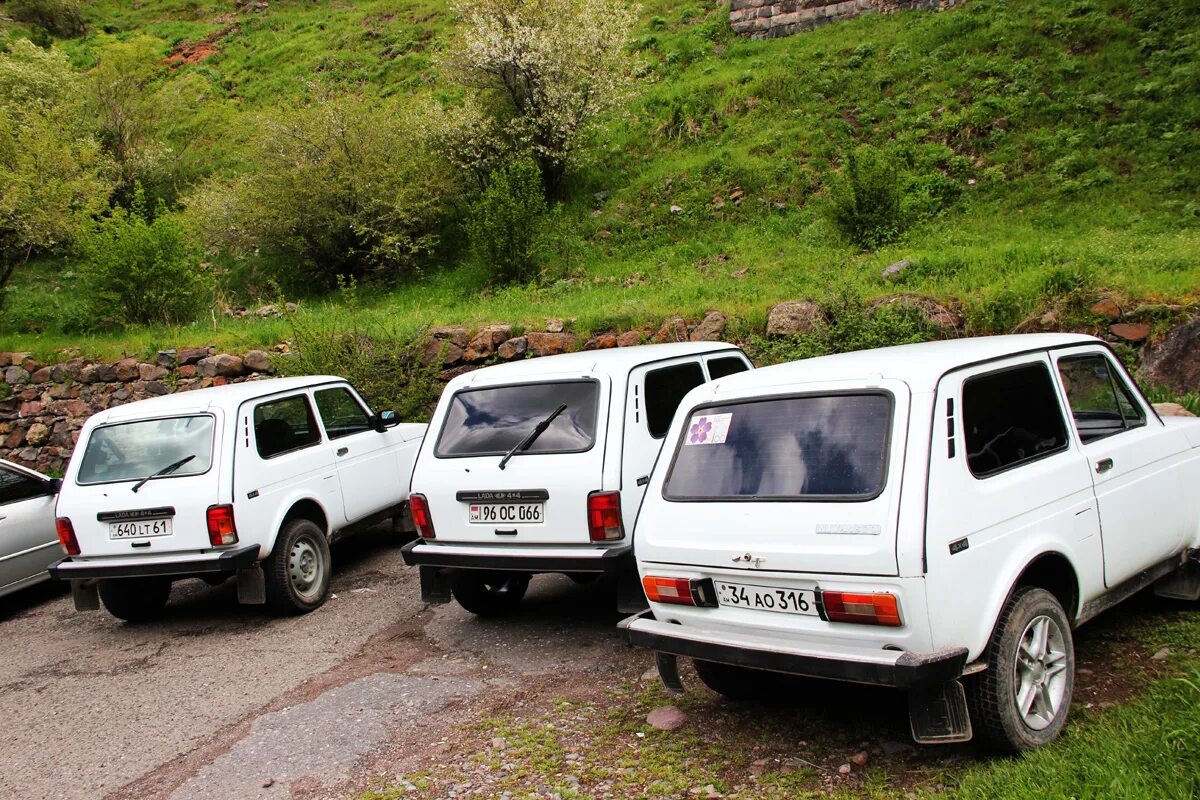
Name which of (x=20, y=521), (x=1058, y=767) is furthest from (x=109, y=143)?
(x=1058, y=767)

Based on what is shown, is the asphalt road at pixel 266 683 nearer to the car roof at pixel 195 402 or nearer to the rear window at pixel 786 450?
the rear window at pixel 786 450

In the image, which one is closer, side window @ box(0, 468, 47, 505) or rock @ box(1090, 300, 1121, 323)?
side window @ box(0, 468, 47, 505)

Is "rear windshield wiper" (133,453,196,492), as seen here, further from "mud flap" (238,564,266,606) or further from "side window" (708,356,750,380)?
"side window" (708,356,750,380)

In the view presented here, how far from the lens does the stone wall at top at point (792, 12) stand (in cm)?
2144

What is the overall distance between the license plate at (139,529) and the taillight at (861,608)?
5.25m

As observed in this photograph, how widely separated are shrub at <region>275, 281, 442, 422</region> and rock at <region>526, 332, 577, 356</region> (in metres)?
1.37

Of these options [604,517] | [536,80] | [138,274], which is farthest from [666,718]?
[536,80]

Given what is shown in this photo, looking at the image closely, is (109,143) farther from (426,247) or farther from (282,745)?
(282,745)

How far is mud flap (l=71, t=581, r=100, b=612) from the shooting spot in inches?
276

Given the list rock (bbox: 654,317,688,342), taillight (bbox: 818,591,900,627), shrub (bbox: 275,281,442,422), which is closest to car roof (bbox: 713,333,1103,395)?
taillight (bbox: 818,591,900,627)

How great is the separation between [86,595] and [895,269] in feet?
31.1

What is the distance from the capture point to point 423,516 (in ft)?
20.1

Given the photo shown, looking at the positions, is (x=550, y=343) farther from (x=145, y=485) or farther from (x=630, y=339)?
(x=145, y=485)

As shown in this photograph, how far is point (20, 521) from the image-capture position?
8.16 meters
